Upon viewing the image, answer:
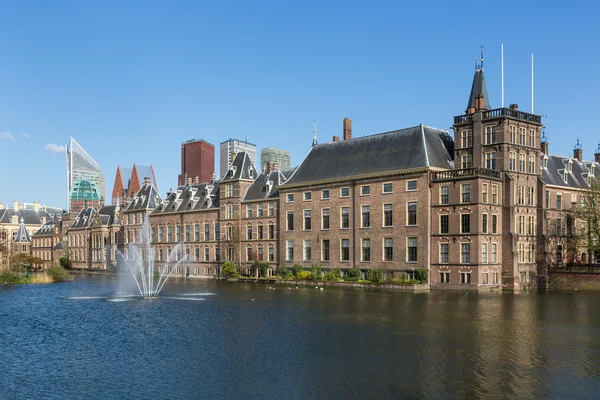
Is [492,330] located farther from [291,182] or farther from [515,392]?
[291,182]

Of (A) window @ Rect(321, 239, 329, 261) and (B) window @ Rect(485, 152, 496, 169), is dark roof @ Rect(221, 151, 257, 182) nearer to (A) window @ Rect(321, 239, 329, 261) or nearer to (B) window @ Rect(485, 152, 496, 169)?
(A) window @ Rect(321, 239, 329, 261)

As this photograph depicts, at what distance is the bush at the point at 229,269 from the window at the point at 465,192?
3728cm

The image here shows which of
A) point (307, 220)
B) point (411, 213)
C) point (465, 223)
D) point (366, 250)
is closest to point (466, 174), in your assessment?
point (465, 223)

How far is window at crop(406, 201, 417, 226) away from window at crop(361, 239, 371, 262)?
621cm

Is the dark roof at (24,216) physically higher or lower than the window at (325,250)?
higher

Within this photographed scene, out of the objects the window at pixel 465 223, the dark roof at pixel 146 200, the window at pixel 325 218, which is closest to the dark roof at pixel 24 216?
the dark roof at pixel 146 200

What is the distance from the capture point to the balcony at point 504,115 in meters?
63.0

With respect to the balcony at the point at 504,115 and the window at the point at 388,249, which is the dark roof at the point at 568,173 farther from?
the window at the point at 388,249

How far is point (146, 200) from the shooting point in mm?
111375

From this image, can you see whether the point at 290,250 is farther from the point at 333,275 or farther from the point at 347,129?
the point at 347,129

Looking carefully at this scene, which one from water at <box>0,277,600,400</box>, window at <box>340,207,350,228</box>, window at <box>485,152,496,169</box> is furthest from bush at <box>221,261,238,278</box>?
window at <box>485,152,496,169</box>

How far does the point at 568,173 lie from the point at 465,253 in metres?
23.7

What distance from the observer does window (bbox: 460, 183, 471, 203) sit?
61.4 m

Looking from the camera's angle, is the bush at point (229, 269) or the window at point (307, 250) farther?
the bush at point (229, 269)
